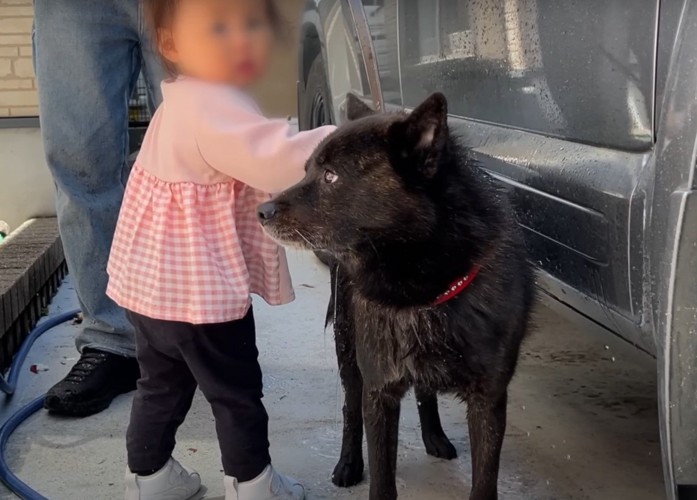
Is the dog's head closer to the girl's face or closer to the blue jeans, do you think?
the girl's face

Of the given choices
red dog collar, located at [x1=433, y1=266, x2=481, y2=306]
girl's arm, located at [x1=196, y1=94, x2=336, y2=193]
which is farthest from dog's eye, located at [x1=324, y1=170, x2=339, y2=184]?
red dog collar, located at [x1=433, y1=266, x2=481, y2=306]

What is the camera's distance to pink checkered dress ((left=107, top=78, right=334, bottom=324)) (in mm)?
2223

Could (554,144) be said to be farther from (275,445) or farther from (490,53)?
(275,445)

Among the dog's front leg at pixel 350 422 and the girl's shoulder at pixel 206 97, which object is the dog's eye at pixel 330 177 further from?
the dog's front leg at pixel 350 422

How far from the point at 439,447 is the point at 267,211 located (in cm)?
109

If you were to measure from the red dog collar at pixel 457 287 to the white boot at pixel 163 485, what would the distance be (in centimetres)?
93

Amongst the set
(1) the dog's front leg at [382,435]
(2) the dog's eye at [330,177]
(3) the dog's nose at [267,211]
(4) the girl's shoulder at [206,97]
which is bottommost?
(1) the dog's front leg at [382,435]

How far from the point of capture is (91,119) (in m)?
3.15

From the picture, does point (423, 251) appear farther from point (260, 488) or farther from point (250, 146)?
point (260, 488)

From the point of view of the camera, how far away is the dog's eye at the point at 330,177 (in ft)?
7.13

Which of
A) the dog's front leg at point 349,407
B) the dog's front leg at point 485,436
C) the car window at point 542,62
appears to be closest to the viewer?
the car window at point 542,62

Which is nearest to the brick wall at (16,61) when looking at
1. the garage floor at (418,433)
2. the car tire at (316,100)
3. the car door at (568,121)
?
the car tire at (316,100)

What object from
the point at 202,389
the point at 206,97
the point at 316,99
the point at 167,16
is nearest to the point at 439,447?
the point at 202,389

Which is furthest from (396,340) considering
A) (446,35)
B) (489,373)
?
(446,35)
